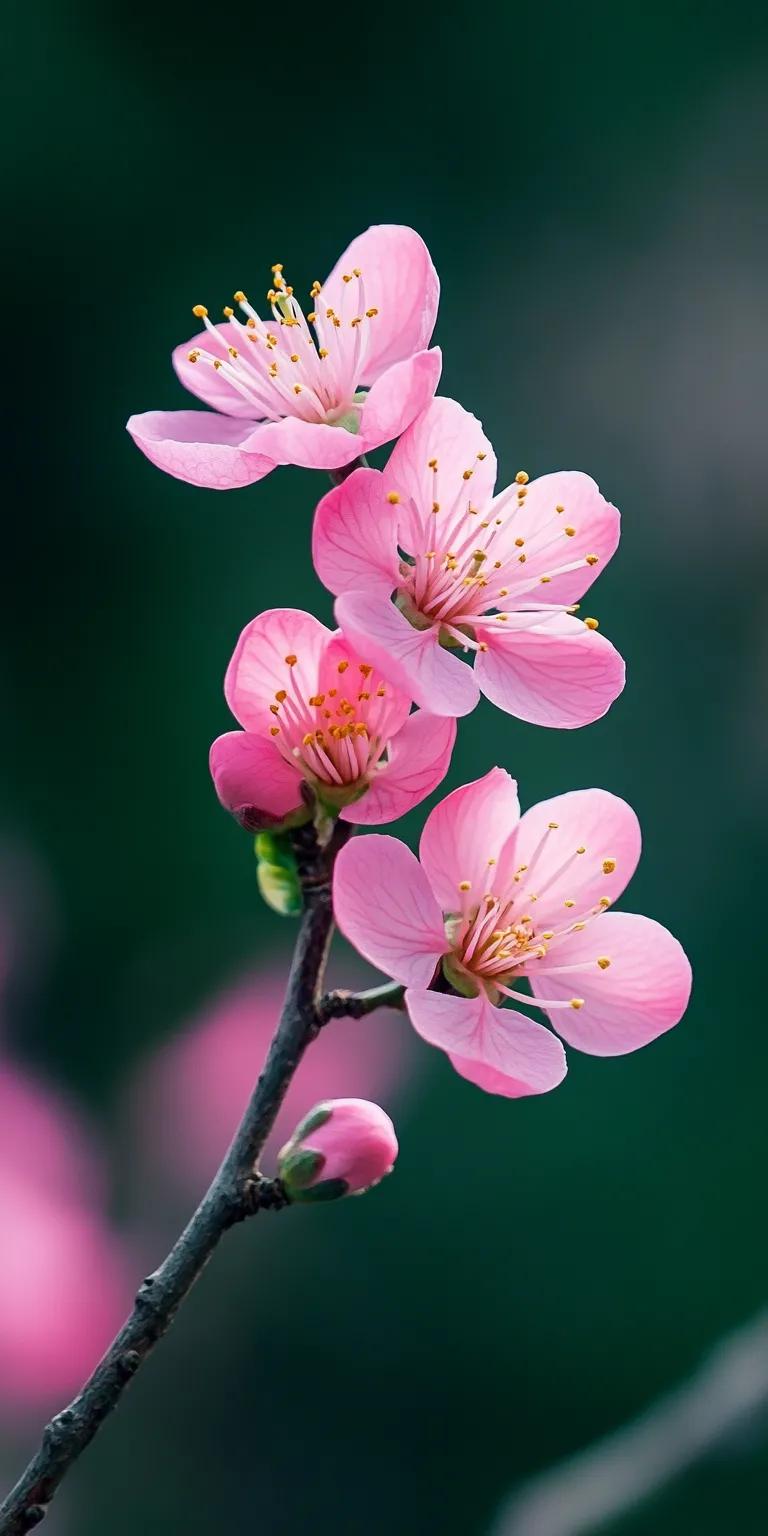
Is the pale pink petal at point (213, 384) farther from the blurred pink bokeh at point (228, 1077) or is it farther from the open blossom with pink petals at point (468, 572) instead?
the blurred pink bokeh at point (228, 1077)

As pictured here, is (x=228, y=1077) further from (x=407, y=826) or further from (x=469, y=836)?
(x=469, y=836)

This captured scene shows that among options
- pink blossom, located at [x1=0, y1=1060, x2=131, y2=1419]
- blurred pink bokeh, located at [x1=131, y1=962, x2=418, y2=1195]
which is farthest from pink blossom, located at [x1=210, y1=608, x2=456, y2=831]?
blurred pink bokeh, located at [x1=131, y1=962, x2=418, y2=1195]

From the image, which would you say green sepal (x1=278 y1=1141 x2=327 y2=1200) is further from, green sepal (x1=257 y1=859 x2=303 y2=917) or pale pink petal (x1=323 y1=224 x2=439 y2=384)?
pale pink petal (x1=323 y1=224 x2=439 y2=384)

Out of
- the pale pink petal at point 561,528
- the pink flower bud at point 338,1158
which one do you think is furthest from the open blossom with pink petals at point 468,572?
the pink flower bud at point 338,1158

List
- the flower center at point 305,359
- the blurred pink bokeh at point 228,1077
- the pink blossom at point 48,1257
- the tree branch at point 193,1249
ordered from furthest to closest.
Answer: the blurred pink bokeh at point 228,1077
the pink blossom at point 48,1257
the flower center at point 305,359
the tree branch at point 193,1249

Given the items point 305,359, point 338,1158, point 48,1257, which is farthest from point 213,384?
point 48,1257

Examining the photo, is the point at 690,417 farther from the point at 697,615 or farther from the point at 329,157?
the point at 329,157
